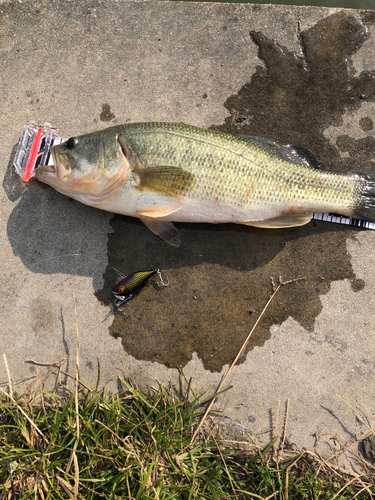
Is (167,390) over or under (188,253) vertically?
under

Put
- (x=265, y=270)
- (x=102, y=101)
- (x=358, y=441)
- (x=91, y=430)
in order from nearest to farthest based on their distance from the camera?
1. (x=91, y=430)
2. (x=358, y=441)
3. (x=265, y=270)
4. (x=102, y=101)

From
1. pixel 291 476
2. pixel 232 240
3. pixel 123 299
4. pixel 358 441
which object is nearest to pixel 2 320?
pixel 123 299

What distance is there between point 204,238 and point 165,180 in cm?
82

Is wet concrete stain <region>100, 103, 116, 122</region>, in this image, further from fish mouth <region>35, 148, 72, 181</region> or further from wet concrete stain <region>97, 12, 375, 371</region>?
wet concrete stain <region>97, 12, 375, 371</region>

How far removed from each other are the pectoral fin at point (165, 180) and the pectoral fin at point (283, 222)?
2.47ft

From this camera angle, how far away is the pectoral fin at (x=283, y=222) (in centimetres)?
316

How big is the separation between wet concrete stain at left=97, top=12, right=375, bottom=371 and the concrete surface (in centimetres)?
2

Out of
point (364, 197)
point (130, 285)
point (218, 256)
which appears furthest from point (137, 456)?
point (364, 197)

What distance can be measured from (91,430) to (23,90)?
3.72m

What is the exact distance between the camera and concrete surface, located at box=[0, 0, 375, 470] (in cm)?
327

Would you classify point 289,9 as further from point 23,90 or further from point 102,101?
point 23,90

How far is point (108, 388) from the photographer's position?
10.7ft

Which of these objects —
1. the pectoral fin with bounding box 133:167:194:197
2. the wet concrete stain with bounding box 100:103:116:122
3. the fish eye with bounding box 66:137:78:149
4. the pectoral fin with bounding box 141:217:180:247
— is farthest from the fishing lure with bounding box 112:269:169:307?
the wet concrete stain with bounding box 100:103:116:122

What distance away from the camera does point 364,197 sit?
315 cm
